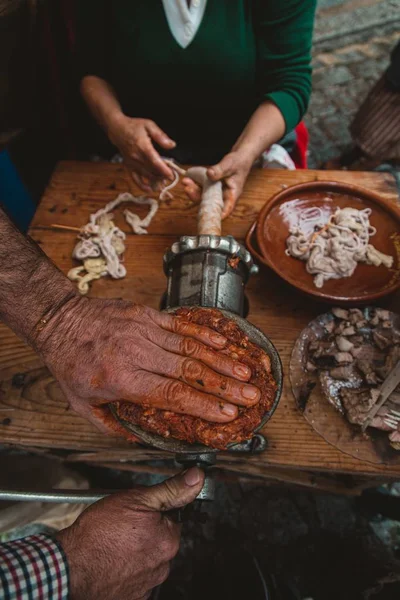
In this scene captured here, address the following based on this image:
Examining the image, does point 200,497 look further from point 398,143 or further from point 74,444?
point 398,143

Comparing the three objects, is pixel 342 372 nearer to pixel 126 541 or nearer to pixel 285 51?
pixel 126 541

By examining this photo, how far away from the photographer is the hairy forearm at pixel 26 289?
1.36 meters

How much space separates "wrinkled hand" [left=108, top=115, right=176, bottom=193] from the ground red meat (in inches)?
40.3

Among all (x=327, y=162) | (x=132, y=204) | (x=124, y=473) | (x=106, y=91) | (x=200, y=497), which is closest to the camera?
(x=200, y=497)

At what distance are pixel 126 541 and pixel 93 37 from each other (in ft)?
7.98

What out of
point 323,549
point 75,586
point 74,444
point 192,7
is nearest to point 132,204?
point 192,7

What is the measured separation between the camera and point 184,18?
1988 mm

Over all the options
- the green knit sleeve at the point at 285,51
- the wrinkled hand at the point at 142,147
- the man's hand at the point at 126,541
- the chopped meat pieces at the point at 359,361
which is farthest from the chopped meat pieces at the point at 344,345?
the green knit sleeve at the point at 285,51

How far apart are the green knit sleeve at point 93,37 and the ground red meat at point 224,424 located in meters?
1.88

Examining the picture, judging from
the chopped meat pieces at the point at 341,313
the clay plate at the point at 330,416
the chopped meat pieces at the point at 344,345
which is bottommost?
the clay plate at the point at 330,416

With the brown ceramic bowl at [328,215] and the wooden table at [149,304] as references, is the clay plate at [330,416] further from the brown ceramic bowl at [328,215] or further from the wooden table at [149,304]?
the brown ceramic bowl at [328,215]

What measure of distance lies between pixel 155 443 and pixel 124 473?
1671 millimetres

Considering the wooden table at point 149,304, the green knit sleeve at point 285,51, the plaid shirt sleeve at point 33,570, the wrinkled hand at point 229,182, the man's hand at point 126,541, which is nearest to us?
the plaid shirt sleeve at point 33,570

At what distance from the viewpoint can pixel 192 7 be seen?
6.43 feet
